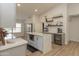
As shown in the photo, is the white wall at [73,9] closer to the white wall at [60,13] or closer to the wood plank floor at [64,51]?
the white wall at [60,13]

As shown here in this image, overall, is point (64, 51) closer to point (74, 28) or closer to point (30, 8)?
point (74, 28)

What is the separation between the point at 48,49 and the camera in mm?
1505

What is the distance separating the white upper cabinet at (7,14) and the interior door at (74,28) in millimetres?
917

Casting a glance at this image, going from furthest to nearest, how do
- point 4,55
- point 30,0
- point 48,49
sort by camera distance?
point 48,49
point 30,0
point 4,55

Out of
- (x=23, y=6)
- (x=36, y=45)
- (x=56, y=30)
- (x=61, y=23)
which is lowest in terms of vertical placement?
(x=36, y=45)

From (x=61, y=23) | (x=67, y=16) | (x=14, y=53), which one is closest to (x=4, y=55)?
(x=14, y=53)

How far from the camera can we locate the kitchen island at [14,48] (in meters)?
1.26

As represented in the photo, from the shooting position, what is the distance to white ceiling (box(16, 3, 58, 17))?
141 centimetres

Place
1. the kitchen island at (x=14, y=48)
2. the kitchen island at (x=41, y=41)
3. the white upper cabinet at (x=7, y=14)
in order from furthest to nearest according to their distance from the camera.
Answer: the kitchen island at (x=41, y=41)
the white upper cabinet at (x=7, y=14)
the kitchen island at (x=14, y=48)

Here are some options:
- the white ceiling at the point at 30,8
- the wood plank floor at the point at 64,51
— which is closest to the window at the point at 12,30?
the white ceiling at the point at 30,8

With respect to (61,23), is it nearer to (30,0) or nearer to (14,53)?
(30,0)

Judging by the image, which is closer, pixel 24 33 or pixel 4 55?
pixel 4 55

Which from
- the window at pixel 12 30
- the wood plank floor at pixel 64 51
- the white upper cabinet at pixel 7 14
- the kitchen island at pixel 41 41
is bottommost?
the wood plank floor at pixel 64 51

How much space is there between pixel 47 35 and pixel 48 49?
8.8 inches
